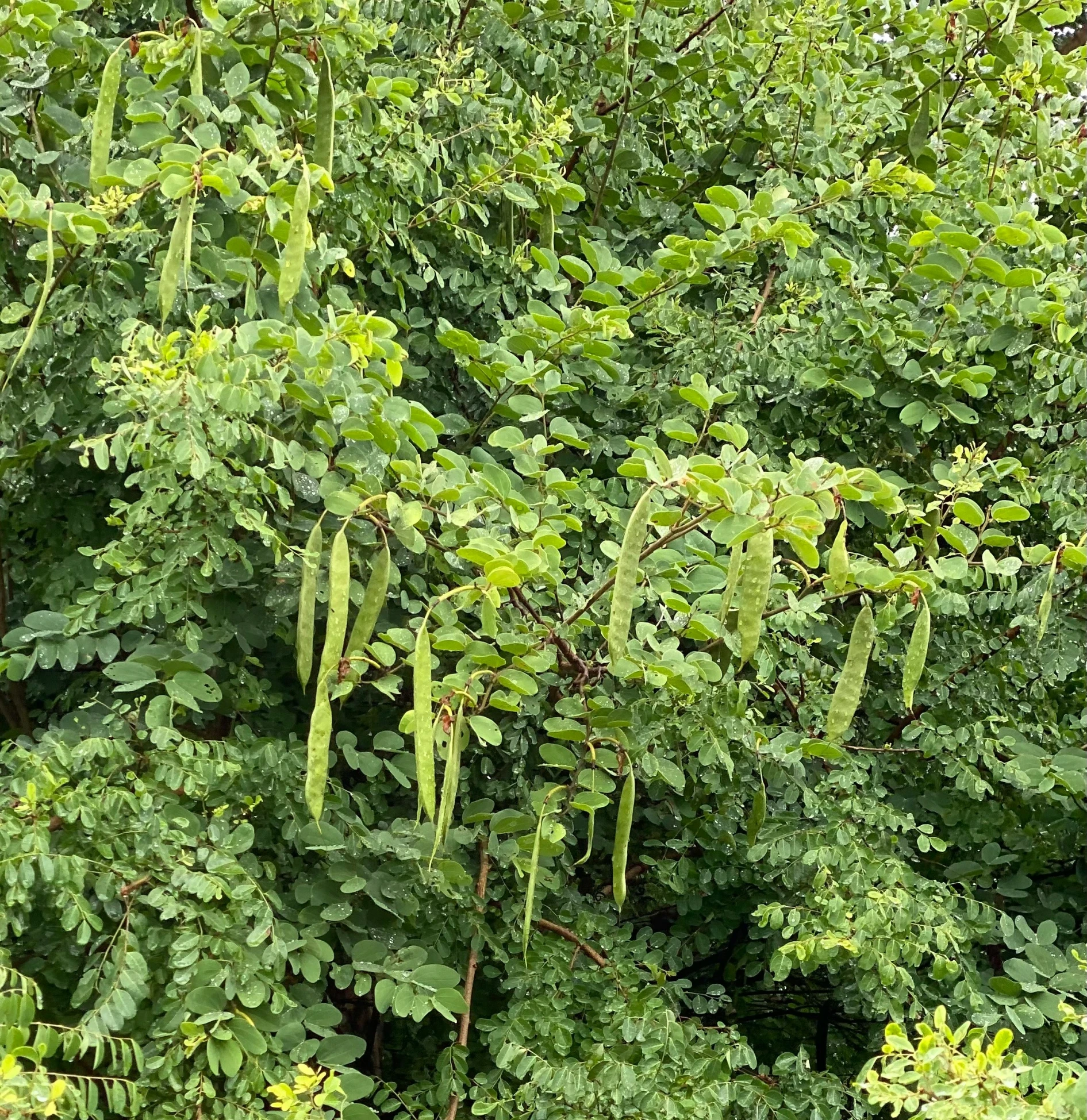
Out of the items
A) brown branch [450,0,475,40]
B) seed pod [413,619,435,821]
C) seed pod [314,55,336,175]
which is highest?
brown branch [450,0,475,40]

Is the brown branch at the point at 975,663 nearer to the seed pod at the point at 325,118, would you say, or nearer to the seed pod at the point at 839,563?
the seed pod at the point at 839,563

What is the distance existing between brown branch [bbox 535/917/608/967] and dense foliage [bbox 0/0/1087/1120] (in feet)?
0.09

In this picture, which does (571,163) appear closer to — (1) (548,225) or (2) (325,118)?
(1) (548,225)

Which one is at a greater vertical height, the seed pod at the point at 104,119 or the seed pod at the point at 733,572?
the seed pod at the point at 104,119

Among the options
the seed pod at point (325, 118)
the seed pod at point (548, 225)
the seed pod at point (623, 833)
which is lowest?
the seed pod at point (623, 833)

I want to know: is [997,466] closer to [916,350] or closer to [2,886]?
[916,350]

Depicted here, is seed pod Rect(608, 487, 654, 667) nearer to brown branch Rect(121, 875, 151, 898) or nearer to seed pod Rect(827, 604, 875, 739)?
seed pod Rect(827, 604, 875, 739)

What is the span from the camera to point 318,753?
2281 mm

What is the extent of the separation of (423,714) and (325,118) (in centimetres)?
137

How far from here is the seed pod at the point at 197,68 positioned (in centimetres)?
253

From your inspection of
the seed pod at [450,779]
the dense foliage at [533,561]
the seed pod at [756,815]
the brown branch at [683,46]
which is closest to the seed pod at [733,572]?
the dense foliage at [533,561]

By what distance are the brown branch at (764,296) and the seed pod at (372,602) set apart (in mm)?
1535

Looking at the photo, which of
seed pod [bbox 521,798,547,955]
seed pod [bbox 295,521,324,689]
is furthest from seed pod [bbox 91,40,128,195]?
seed pod [bbox 521,798,547,955]

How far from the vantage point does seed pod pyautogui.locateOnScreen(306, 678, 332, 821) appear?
2242mm
